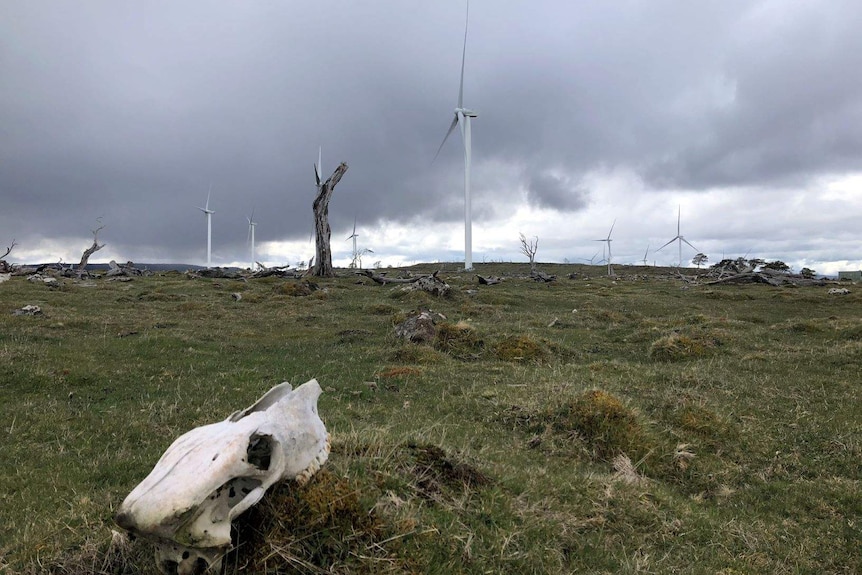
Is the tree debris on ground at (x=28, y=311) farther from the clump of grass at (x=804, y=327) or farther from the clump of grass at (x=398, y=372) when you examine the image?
the clump of grass at (x=804, y=327)

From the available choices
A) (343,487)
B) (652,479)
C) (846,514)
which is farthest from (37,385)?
(846,514)

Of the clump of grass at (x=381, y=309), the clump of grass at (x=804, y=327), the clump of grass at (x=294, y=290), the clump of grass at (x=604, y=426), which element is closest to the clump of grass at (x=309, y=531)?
the clump of grass at (x=604, y=426)

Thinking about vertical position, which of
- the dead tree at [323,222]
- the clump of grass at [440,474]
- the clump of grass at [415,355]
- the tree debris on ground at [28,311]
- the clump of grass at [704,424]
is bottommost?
the clump of grass at [704,424]

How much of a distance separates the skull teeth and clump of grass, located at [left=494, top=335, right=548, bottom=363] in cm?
1217

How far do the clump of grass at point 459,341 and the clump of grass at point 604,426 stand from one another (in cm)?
722

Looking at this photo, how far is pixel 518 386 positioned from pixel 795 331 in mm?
18541

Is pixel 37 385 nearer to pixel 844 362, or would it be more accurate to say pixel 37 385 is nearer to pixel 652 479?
pixel 652 479

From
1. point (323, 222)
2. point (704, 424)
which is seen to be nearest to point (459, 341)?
point (704, 424)

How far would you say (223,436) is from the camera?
498cm

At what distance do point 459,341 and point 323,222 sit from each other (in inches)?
1492

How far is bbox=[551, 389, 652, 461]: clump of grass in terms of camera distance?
1014cm

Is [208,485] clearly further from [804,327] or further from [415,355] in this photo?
[804,327]

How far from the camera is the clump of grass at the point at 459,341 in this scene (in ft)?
60.7

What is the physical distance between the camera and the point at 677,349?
1922 cm
